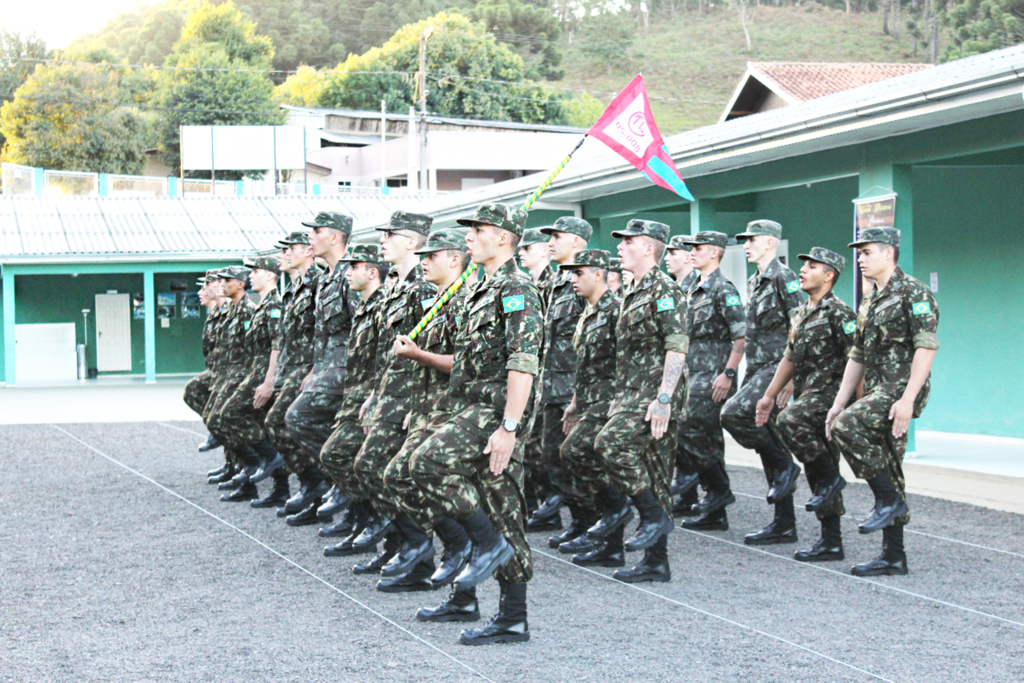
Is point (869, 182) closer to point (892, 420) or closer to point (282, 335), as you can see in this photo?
point (892, 420)

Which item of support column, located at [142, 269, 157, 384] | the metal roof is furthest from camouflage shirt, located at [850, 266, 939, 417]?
support column, located at [142, 269, 157, 384]

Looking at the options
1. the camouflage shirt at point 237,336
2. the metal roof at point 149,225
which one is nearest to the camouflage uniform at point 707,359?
the camouflage shirt at point 237,336

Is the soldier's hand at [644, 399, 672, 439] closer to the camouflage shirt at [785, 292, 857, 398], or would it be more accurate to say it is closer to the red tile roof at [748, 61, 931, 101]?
the camouflage shirt at [785, 292, 857, 398]

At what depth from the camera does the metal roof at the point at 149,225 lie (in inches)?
1031

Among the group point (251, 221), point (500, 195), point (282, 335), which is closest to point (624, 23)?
point (251, 221)

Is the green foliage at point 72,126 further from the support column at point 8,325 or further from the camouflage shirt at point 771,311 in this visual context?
the camouflage shirt at point 771,311

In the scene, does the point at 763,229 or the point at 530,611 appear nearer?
the point at 530,611

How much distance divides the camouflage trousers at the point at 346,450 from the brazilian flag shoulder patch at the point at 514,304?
198cm

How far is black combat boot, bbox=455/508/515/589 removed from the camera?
199 inches

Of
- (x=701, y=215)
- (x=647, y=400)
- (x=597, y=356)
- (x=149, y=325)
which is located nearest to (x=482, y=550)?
(x=647, y=400)

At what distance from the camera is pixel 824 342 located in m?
7.10

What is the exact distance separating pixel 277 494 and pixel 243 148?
99.6 ft

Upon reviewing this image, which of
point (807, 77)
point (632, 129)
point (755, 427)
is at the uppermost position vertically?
point (807, 77)

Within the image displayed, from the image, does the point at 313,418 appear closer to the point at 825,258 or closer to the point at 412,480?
the point at 412,480
